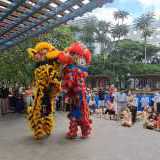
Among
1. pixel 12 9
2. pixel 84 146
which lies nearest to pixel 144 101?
pixel 84 146

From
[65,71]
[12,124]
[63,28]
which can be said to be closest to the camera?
[65,71]

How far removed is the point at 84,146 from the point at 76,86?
152 cm

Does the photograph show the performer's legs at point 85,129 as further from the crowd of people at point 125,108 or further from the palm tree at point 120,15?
the palm tree at point 120,15

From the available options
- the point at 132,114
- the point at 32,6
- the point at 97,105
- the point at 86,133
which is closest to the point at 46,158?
the point at 86,133

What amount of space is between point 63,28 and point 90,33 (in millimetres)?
33882

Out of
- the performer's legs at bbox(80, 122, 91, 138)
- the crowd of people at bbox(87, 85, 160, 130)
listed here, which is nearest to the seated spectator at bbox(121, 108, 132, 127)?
the crowd of people at bbox(87, 85, 160, 130)

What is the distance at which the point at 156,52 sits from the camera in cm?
5797

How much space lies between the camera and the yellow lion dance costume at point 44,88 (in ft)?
32.2

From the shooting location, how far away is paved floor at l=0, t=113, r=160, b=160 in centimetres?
798

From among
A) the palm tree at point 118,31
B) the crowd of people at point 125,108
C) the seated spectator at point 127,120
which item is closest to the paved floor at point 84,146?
the seated spectator at point 127,120

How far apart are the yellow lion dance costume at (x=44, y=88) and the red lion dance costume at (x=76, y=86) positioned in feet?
0.85

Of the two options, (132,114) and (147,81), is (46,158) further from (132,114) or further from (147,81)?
(147,81)

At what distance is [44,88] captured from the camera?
990 cm

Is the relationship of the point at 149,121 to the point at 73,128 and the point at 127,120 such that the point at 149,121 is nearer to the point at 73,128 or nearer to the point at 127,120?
the point at 127,120
